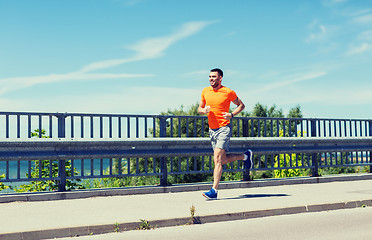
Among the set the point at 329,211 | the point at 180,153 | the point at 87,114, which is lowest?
the point at 329,211

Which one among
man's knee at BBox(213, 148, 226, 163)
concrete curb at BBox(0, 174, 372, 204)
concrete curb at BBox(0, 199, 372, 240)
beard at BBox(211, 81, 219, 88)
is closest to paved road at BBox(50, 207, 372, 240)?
concrete curb at BBox(0, 199, 372, 240)

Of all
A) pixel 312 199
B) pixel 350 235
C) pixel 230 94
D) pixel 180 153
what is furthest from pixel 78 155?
pixel 350 235

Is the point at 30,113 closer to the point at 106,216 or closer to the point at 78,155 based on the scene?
the point at 78,155

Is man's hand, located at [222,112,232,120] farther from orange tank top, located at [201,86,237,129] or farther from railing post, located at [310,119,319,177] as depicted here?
railing post, located at [310,119,319,177]

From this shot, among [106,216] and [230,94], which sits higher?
[230,94]

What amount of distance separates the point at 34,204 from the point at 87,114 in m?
2.01

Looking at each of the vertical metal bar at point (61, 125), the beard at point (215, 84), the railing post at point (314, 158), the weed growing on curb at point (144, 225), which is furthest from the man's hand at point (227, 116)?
the railing post at point (314, 158)

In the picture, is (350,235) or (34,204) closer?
(350,235)

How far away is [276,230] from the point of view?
6.49 m

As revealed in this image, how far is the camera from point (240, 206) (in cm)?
801

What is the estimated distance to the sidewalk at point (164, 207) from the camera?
20.6ft

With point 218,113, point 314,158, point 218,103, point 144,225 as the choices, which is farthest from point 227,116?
point 314,158

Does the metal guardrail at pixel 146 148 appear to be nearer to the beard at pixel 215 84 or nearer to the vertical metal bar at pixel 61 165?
the vertical metal bar at pixel 61 165

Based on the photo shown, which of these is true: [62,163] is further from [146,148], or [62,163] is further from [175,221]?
[175,221]
